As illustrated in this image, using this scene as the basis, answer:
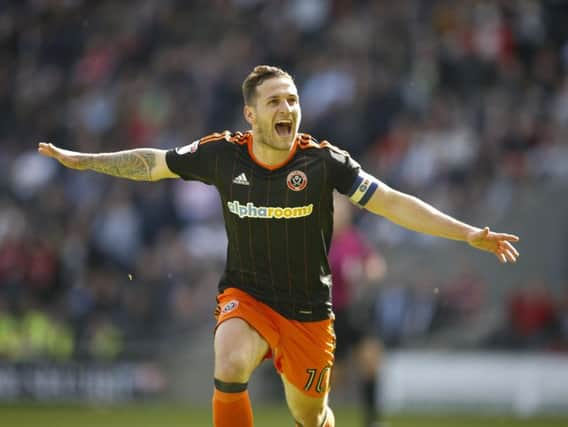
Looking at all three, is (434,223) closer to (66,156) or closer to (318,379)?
(318,379)

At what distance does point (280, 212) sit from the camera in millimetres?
7656

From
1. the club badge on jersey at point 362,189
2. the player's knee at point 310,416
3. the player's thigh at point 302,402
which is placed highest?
the club badge on jersey at point 362,189

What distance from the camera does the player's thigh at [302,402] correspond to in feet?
25.7

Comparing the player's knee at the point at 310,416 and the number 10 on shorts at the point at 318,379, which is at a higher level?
the number 10 on shorts at the point at 318,379

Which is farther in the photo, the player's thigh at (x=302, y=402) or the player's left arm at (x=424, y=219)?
the player's thigh at (x=302, y=402)

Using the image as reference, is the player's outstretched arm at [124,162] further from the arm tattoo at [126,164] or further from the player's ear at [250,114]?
the player's ear at [250,114]

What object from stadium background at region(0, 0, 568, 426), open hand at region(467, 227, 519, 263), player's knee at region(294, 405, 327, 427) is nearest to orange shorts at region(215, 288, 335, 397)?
player's knee at region(294, 405, 327, 427)

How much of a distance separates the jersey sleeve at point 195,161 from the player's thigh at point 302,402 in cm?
138

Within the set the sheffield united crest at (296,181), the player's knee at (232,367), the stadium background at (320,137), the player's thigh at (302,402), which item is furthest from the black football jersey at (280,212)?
the stadium background at (320,137)

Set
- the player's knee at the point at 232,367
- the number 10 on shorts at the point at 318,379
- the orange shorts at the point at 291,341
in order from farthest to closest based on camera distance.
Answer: the number 10 on shorts at the point at 318,379 < the orange shorts at the point at 291,341 < the player's knee at the point at 232,367

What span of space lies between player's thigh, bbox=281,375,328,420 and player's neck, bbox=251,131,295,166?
1367mm

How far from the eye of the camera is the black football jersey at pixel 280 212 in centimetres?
766

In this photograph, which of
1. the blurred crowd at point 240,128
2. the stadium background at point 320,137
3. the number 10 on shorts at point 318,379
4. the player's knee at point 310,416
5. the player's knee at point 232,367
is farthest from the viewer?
the blurred crowd at point 240,128

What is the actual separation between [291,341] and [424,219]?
1.12 meters
